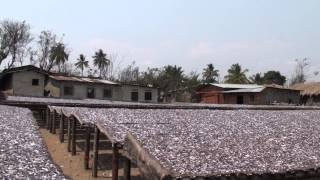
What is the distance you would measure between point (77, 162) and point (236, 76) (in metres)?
56.4

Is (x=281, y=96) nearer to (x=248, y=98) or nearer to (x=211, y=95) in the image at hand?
(x=248, y=98)

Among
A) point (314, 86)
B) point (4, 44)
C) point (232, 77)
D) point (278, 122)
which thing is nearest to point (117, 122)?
point (278, 122)

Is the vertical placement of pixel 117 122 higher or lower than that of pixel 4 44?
lower

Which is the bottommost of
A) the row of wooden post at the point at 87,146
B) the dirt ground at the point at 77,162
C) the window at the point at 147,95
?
the dirt ground at the point at 77,162

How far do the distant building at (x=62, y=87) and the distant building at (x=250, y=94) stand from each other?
7.12 meters

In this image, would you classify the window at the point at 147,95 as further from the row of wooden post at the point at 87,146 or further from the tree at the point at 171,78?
the row of wooden post at the point at 87,146

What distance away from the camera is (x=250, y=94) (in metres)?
46.8

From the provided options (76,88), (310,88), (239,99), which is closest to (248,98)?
(239,99)

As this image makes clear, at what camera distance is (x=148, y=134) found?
1042 cm

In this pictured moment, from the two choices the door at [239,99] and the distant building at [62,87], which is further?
the door at [239,99]

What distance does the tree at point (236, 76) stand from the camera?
7031cm

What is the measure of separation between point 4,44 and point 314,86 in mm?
36531

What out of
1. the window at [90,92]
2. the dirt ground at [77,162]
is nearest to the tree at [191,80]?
the window at [90,92]

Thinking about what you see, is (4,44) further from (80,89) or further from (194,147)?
(194,147)
